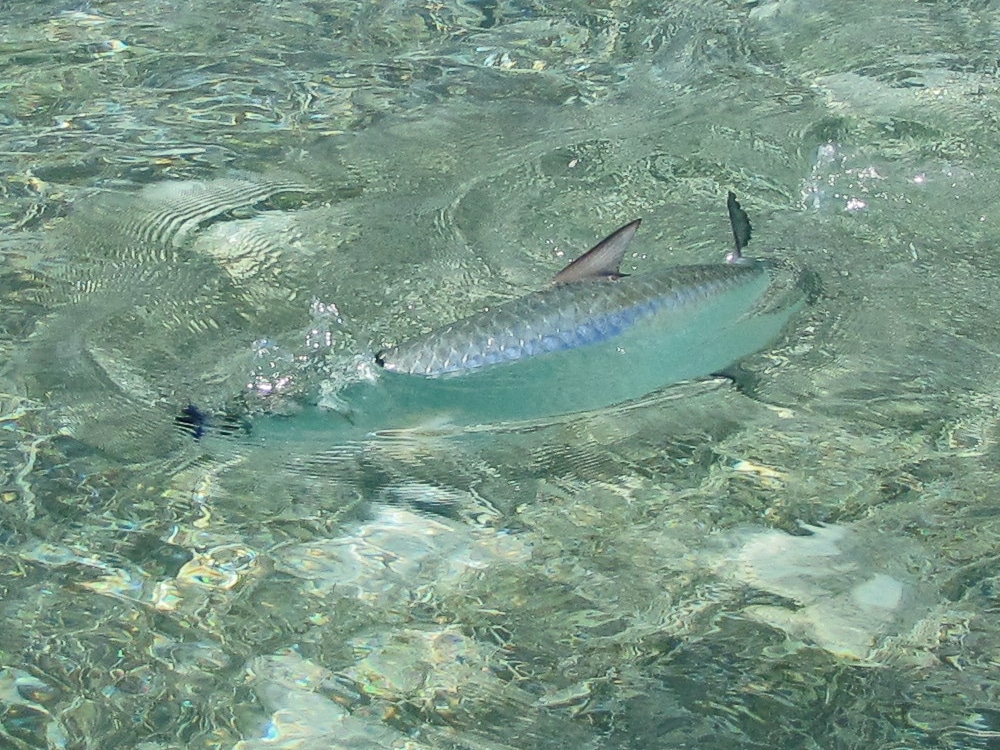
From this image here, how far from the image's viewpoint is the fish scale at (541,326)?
350 centimetres

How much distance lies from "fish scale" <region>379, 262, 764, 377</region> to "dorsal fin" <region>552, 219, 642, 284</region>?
0.10 feet

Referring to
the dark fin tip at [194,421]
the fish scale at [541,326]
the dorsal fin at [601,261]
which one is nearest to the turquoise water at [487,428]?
the dark fin tip at [194,421]

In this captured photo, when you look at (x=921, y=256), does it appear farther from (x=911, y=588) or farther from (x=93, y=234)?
(x=93, y=234)

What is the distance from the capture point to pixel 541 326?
3.52 meters

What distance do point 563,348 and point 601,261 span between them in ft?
0.97

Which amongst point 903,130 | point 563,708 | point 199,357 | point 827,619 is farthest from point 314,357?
point 903,130

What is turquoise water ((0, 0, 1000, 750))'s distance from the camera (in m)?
3.22

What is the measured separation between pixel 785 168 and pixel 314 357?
2403 millimetres

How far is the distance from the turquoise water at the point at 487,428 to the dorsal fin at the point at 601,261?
1.99 feet

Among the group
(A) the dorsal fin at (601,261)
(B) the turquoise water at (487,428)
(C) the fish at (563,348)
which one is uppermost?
(A) the dorsal fin at (601,261)

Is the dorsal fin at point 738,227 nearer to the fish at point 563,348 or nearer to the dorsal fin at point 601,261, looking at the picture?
the fish at point 563,348

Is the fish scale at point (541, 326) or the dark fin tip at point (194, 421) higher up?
the fish scale at point (541, 326)

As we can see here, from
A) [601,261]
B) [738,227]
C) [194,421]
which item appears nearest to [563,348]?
[601,261]

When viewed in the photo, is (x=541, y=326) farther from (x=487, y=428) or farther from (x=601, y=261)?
(x=487, y=428)
